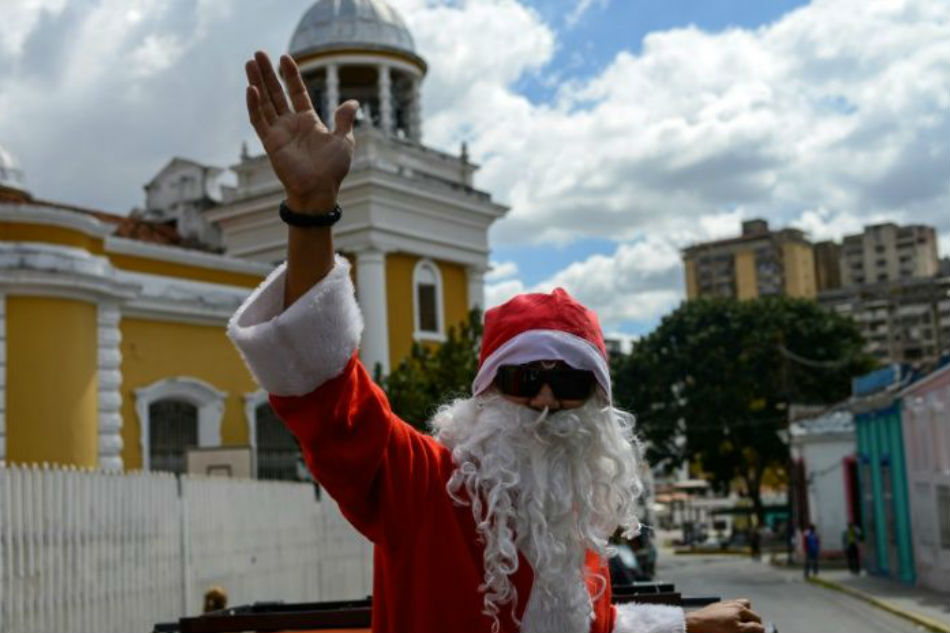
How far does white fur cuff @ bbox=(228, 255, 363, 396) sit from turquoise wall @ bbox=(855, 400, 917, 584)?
23.6 metres

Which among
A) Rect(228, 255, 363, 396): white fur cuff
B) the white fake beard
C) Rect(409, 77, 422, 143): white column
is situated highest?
Rect(409, 77, 422, 143): white column

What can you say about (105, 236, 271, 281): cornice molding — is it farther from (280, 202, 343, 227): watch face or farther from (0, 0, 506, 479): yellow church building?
(280, 202, 343, 227): watch face

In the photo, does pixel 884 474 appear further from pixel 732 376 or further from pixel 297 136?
pixel 297 136

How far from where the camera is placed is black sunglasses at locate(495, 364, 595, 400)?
9.78 feet

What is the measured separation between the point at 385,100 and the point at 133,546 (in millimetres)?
19805

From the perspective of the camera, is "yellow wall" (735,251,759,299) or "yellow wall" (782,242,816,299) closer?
Answer: "yellow wall" (782,242,816,299)

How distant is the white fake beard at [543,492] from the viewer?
9.27ft

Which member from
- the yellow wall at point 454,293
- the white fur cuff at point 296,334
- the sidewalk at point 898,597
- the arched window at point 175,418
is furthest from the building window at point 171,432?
the white fur cuff at point 296,334

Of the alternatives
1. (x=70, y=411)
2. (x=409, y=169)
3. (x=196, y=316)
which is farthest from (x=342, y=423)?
(x=409, y=169)

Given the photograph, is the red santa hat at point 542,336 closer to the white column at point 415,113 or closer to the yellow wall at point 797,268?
the white column at point 415,113

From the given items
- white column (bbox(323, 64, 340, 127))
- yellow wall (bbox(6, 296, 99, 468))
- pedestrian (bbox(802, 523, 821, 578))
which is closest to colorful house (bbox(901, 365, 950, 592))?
pedestrian (bbox(802, 523, 821, 578))

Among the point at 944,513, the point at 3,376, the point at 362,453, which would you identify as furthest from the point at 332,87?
the point at 362,453

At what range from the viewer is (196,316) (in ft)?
76.1

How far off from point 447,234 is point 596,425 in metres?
25.8
